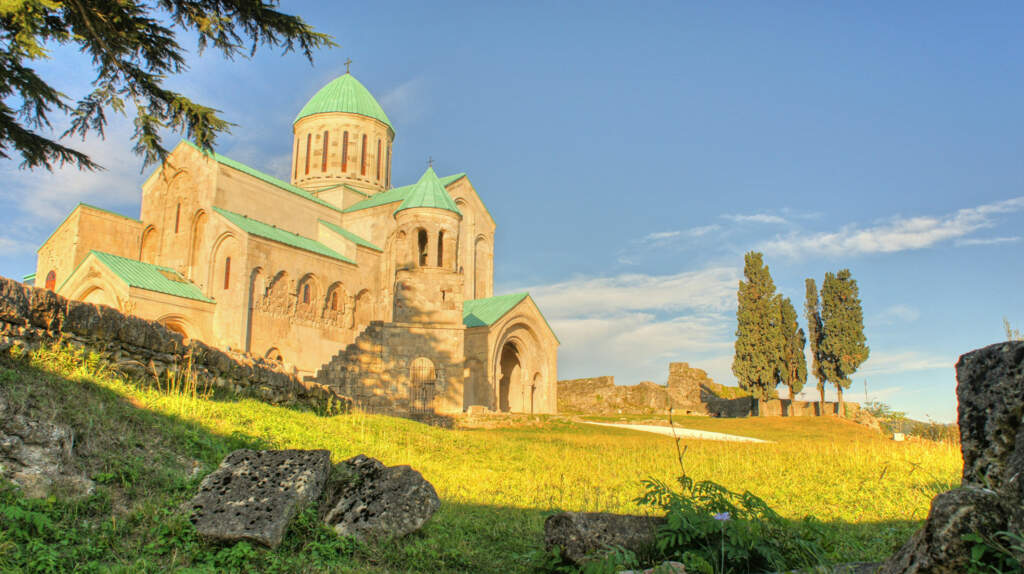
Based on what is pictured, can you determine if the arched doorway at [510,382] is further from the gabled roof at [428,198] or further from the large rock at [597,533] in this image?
the large rock at [597,533]

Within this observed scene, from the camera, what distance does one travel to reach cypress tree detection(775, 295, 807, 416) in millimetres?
28531

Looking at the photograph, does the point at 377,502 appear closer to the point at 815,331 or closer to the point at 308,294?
the point at 308,294

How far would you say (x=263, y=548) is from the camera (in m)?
3.54

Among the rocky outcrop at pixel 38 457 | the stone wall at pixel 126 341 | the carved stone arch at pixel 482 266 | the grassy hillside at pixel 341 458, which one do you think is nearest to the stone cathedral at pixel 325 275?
the carved stone arch at pixel 482 266

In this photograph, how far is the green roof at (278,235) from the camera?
1997 centimetres

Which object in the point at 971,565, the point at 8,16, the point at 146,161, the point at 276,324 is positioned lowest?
the point at 971,565

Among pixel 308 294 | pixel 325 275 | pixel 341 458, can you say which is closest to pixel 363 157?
pixel 325 275

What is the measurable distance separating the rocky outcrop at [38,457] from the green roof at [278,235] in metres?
16.2

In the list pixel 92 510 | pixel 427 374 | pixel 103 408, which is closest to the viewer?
pixel 92 510

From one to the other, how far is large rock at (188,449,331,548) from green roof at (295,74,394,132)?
81.3 ft

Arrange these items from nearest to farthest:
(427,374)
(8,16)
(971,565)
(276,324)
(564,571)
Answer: (971,565) → (564,571) → (8,16) → (427,374) → (276,324)

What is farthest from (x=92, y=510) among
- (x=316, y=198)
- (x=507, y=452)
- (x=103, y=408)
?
(x=316, y=198)

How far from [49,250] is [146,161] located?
47.1ft

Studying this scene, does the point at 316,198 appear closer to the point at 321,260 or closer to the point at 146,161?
the point at 321,260
